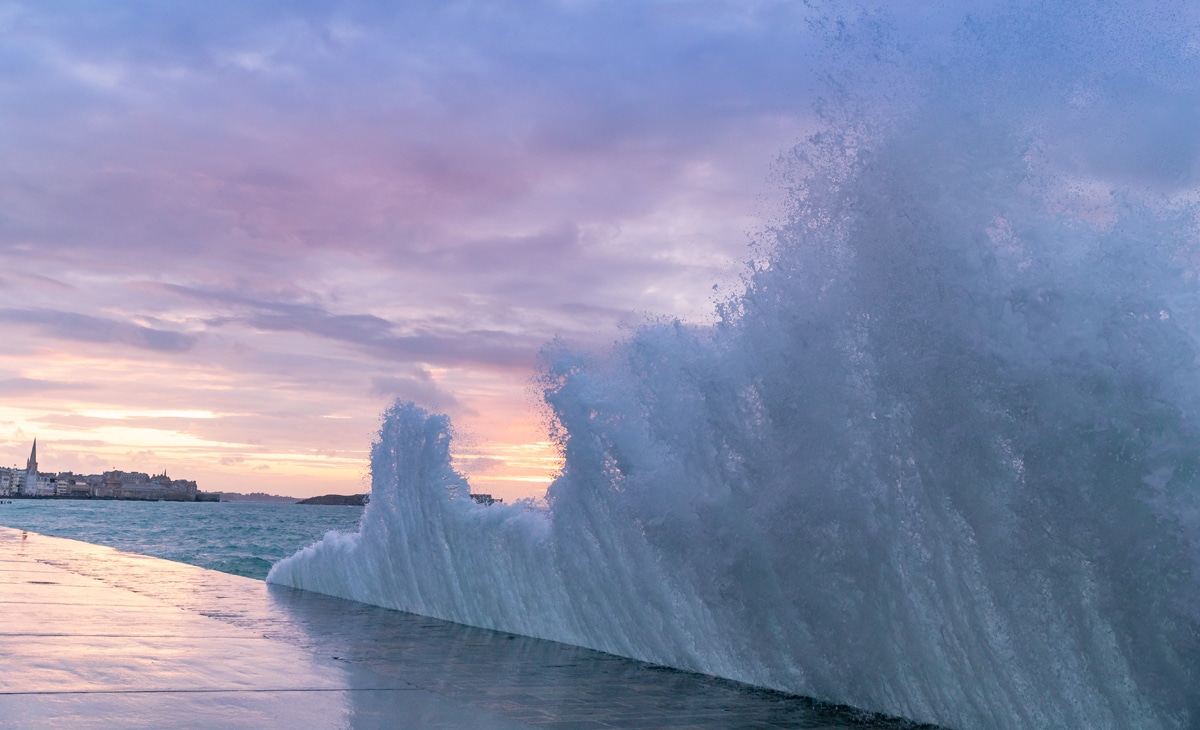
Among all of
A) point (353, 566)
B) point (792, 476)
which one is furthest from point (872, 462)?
point (353, 566)

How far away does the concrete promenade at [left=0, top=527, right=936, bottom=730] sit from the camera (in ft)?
22.3

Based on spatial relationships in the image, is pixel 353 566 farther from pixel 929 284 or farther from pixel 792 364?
pixel 929 284

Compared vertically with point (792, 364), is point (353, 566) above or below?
below

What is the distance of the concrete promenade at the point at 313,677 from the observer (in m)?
6.80

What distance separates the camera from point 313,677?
332 inches

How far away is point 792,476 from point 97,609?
27.9ft

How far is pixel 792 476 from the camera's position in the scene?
8617 mm

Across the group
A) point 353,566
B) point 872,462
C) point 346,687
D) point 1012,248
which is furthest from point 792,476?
point 353,566

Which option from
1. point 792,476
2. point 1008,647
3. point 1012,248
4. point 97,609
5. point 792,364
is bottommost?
point 97,609

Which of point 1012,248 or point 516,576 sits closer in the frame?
point 1012,248

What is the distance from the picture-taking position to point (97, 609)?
12336mm

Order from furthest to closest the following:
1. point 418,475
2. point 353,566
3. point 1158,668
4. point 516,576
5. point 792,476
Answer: point 353,566 < point 418,475 < point 516,576 < point 792,476 < point 1158,668

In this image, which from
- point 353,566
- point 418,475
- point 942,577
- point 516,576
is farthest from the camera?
point 353,566

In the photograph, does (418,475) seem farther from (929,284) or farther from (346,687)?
(929,284)
